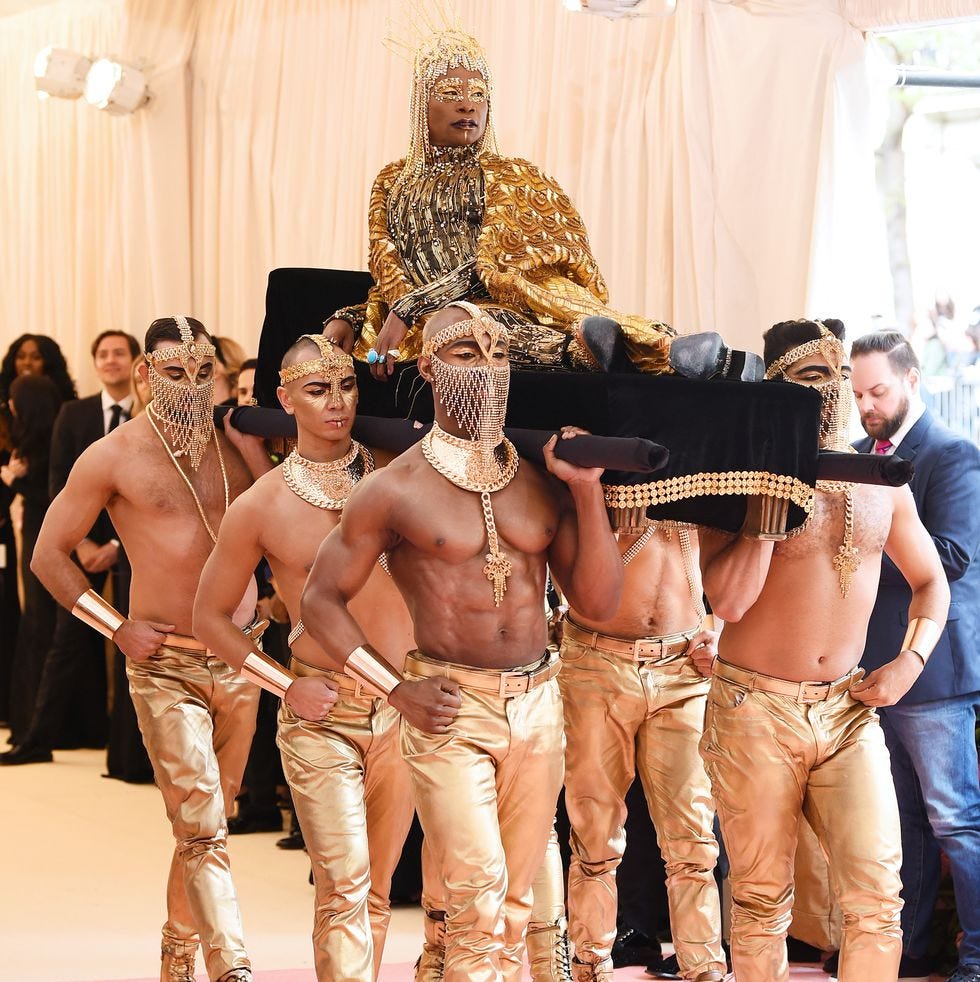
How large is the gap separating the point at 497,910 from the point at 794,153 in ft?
12.8

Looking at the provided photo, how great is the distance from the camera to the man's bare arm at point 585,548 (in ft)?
12.5

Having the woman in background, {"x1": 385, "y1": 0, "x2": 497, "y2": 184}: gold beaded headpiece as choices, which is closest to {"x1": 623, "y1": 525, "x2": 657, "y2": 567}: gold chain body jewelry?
{"x1": 385, "y1": 0, "x2": 497, "y2": 184}: gold beaded headpiece

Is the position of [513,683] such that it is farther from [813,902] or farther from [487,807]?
[813,902]

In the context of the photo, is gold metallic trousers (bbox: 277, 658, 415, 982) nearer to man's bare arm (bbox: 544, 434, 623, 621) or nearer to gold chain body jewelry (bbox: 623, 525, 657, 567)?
man's bare arm (bbox: 544, 434, 623, 621)

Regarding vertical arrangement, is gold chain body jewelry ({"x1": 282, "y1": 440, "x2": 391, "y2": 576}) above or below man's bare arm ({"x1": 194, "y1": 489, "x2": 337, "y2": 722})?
above

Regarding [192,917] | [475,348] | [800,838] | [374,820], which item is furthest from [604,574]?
[800,838]

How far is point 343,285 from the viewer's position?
5523 mm

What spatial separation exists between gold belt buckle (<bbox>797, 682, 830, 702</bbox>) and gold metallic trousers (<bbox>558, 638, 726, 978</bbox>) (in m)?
0.64

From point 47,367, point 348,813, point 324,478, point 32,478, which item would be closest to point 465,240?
point 324,478

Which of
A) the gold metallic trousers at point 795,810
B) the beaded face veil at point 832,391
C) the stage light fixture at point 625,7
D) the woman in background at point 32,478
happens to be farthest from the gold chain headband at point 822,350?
the woman in background at point 32,478

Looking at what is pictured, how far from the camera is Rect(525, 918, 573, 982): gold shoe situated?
15.5ft

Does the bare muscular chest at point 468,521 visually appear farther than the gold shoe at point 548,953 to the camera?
No

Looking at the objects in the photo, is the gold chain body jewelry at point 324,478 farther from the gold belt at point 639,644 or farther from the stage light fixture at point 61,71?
the stage light fixture at point 61,71

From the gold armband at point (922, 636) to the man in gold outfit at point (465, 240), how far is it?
1.17m
